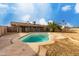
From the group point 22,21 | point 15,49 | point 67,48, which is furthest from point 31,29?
point 67,48

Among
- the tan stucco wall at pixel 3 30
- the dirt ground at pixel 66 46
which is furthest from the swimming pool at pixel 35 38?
the tan stucco wall at pixel 3 30

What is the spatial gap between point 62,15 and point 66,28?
0.21 m

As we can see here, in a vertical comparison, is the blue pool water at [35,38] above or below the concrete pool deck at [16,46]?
above

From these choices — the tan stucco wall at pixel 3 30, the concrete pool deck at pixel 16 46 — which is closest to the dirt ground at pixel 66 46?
the concrete pool deck at pixel 16 46

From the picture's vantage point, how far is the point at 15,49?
2.75 metres

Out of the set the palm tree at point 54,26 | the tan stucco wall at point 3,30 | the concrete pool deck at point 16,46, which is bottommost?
the concrete pool deck at point 16,46

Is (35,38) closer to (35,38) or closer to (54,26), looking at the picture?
(35,38)

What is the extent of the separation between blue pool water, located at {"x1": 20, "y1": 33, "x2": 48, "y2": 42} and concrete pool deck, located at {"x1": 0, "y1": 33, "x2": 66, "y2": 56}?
6 centimetres

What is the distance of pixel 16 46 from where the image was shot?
9.10 ft

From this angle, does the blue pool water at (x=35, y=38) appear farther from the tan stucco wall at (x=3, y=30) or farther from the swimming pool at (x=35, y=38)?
the tan stucco wall at (x=3, y=30)

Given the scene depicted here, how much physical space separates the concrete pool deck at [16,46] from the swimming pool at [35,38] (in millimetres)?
55

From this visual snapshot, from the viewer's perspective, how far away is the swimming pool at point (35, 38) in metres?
2.80

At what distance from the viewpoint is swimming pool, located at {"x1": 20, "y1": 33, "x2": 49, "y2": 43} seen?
2797 millimetres

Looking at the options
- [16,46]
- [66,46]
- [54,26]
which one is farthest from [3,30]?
[66,46]
